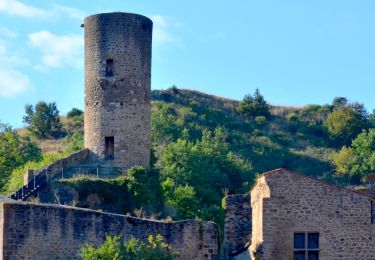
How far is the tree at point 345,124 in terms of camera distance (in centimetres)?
7838

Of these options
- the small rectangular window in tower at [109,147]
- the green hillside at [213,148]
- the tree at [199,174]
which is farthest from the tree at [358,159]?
the small rectangular window in tower at [109,147]

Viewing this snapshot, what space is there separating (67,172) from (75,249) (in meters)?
14.1

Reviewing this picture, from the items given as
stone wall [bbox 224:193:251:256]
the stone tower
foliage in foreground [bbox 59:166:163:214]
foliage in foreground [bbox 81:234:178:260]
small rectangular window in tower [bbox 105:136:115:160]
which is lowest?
foliage in foreground [bbox 81:234:178:260]

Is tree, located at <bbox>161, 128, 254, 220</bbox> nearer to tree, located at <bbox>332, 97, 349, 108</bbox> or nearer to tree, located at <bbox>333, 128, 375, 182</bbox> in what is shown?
tree, located at <bbox>333, 128, 375, 182</bbox>

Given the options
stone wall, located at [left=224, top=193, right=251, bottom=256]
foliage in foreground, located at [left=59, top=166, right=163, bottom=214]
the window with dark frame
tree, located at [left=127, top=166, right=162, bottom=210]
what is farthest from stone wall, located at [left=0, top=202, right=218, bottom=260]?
tree, located at [left=127, top=166, right=162, bottom=210]

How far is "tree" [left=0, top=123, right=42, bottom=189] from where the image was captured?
54719 mm

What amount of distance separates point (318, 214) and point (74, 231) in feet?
23.1

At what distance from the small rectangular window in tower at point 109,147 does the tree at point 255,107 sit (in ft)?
131

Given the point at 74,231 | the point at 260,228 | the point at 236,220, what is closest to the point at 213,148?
the point at 236,220

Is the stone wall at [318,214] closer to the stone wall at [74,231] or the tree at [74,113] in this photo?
the stone wall at [74,231]

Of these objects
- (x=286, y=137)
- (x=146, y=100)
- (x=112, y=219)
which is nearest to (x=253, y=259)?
(x=112, y=219)

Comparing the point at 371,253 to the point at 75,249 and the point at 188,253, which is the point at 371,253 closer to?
the point at 188,253

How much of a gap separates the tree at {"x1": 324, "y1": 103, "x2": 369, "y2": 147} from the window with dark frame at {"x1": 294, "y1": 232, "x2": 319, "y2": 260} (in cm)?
4992

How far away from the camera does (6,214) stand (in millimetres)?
27969
